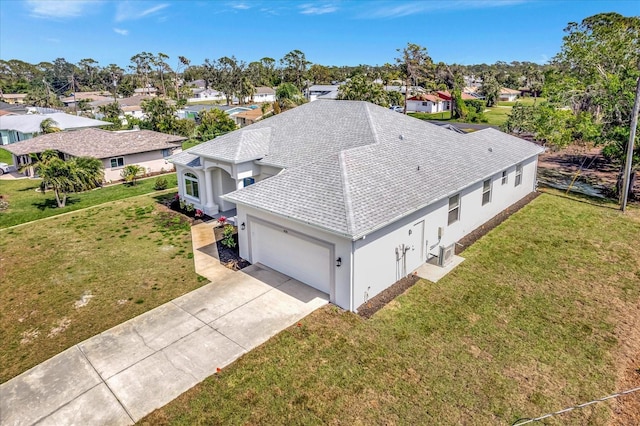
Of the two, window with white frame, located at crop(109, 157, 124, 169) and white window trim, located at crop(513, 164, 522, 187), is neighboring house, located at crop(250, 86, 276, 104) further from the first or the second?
white window trim, located at crop(513, 164, 522, 187)

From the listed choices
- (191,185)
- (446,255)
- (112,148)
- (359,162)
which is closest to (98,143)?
(112,148)

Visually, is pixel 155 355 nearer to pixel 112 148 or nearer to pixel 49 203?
pixel 49 203

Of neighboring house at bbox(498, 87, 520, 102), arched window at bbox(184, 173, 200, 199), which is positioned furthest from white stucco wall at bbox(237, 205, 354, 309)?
neighboring house at bbox(498, 87, 520, 102)

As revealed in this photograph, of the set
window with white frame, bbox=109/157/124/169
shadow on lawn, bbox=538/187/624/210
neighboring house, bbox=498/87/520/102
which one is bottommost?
shadow on lawn, bbox=538/187/624/210

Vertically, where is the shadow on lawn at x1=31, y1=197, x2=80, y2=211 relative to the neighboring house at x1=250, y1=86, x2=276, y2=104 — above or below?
below

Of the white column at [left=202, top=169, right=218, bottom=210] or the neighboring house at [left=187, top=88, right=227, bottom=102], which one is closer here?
the white column at [left=202, top=169, right=218, bottom=210]

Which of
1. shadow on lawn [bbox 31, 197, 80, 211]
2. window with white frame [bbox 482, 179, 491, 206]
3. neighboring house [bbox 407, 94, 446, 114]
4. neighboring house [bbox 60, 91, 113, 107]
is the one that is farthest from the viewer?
neighboring house [bbox 60, 91, 113, 107]
